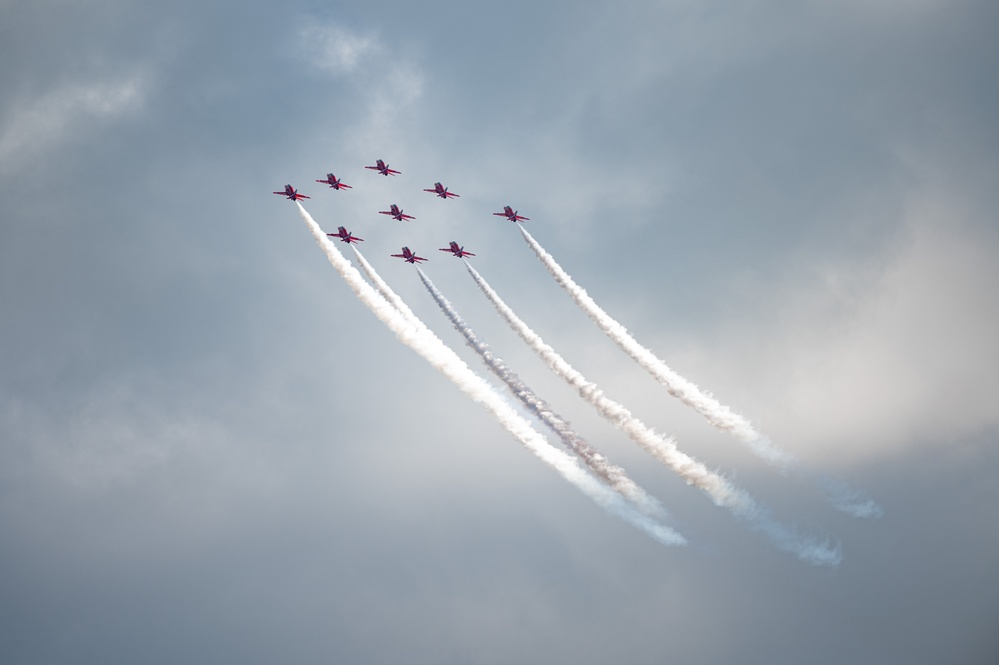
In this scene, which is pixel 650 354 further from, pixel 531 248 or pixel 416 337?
pixel 416 337

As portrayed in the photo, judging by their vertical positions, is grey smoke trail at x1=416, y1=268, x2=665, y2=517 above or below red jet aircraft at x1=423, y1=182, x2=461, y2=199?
below

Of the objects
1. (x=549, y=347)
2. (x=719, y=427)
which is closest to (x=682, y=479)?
(x=719, y=427)

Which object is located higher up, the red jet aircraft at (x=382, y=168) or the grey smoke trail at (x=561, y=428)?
the red jet aircraft at (x=382, y=168)

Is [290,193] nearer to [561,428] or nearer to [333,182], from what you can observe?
[333,182]

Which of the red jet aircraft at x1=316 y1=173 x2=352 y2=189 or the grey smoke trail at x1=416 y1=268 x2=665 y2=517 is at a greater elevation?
the red jet aircraft at x1=316 y1=173 x2=352 y2=189

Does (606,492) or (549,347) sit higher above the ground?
(549,347)

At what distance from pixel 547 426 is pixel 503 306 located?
15.4 metres

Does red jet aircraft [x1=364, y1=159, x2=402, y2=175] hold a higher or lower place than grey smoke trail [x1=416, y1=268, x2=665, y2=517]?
higher

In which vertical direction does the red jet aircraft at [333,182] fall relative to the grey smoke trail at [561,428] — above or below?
above

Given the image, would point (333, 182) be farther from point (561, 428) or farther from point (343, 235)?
point (561, 428)

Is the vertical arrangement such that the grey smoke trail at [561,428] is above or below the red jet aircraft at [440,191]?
below

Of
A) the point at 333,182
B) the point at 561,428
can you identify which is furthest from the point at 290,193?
the point at 561,428

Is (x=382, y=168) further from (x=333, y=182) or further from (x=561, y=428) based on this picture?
(x=561, y=428)

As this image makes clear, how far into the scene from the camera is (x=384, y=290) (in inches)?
4166
